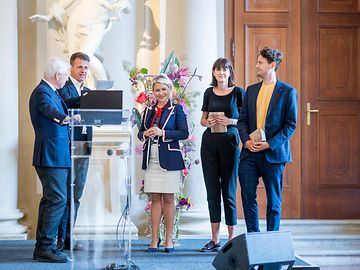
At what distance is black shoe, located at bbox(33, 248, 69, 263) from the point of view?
4375 millimetres

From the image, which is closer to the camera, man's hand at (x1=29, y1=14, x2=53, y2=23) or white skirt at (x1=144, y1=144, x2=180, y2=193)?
white skirt at (x1=144, y1=144, x2=180, y2=193)

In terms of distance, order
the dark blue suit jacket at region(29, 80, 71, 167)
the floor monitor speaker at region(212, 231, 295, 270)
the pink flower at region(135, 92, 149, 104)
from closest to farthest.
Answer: the floor monitor speaker at region(212, 231, 295, 270), the dark blue suit jacket at region(29, 80, 71, 167), the pink flower at region(135, 92, 149, 104)

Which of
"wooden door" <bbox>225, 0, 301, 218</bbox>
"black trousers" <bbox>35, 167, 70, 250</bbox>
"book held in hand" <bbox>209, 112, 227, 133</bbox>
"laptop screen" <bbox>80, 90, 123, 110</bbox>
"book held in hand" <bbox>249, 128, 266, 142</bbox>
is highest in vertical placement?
"wooden door" <bbox>225, 0, 301, 218</bbox>

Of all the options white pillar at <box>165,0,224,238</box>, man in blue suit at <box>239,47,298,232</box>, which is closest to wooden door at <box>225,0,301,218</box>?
white pillar at <box>165,0,224,238</box>

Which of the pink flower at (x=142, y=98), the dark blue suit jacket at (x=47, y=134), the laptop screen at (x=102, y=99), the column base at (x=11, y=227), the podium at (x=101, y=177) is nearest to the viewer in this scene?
the podium at (x=101, y=177)

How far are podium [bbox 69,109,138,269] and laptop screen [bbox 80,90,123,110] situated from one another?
164 millimetres

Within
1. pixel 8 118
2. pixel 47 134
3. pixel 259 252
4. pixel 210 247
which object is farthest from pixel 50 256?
pixel 8 118

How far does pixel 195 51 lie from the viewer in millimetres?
5973

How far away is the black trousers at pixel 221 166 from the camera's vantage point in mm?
4750

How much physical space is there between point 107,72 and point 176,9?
2.66ft

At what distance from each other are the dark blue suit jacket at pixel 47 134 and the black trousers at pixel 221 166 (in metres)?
0.96

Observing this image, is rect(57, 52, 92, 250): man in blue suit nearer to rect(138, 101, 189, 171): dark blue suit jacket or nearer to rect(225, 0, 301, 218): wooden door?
rect(138, 101, 189, 171): dark blue suit jacket

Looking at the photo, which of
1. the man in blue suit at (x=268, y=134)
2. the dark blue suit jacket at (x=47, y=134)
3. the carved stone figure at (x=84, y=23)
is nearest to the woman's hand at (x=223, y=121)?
the man in blue suit at (x=268, y=134)

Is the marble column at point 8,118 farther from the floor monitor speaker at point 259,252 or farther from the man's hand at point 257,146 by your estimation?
the floor monitor speaker at point 259,252
